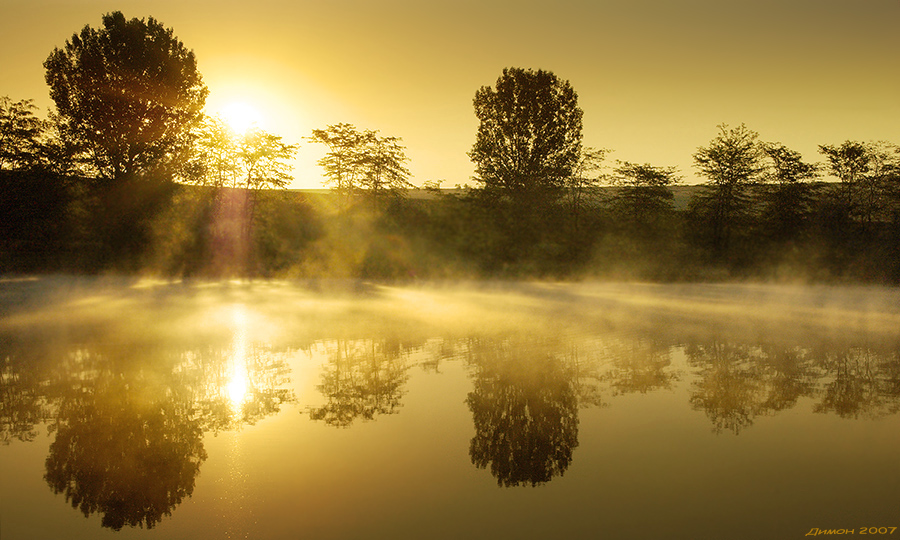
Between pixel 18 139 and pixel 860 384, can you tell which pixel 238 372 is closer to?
pixel 860 384

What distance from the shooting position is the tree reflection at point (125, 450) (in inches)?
242

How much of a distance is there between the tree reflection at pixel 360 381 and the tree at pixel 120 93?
96.6ft

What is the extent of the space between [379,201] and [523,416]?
37.7 m

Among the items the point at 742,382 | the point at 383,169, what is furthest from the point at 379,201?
the point at 742,382

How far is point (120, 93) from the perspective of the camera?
37.1 m

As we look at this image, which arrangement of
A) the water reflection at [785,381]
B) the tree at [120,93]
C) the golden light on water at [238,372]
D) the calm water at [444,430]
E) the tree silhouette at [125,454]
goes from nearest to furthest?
the calm water at [444,430], the tree silhouette at [125,454], the water reflection at [785,381], the golden light on water at [238,372], the tree at [120,93]

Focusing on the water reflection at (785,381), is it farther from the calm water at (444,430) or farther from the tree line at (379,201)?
the tree line at (379,201)

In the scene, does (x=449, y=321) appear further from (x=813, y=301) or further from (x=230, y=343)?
(x=813, y=301)

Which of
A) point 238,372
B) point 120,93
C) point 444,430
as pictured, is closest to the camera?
point 444,430

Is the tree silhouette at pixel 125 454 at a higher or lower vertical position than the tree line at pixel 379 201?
lower

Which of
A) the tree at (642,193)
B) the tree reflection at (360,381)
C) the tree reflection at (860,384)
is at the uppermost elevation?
the tree at (642,193)

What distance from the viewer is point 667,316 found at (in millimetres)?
19797

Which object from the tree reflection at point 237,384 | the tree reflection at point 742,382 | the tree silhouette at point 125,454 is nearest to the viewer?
the tree silhouette at point 125,454

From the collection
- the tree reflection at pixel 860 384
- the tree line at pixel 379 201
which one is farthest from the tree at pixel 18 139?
the tree reflection at pixel 860 384
